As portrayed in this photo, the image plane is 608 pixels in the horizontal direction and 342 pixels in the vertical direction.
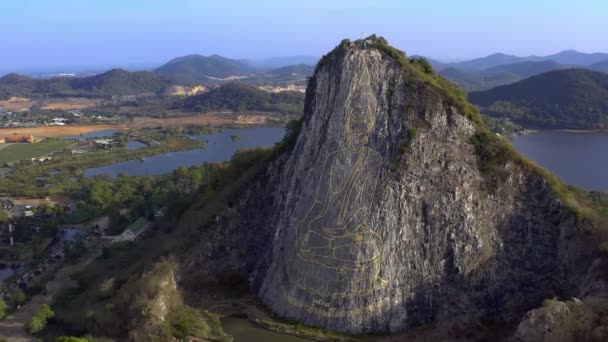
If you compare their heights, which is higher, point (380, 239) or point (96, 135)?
point (380, 239)

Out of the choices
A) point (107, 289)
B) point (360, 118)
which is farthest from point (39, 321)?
point (360, 118)

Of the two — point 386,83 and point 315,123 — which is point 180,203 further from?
point 386,83

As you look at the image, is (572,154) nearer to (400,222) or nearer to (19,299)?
(400,222)

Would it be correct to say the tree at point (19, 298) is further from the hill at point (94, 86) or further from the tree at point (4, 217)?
the hill at point (94, 86)

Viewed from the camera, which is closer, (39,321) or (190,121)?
(39,321)

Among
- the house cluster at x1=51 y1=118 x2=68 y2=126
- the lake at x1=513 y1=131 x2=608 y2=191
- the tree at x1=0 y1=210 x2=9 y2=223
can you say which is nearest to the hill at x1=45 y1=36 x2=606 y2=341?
the tree at x1=0 y1=210 x2=9 y2=223

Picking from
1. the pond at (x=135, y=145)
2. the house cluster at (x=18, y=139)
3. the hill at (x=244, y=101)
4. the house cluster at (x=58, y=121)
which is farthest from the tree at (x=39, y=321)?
the hill at (x=244, y=101)
